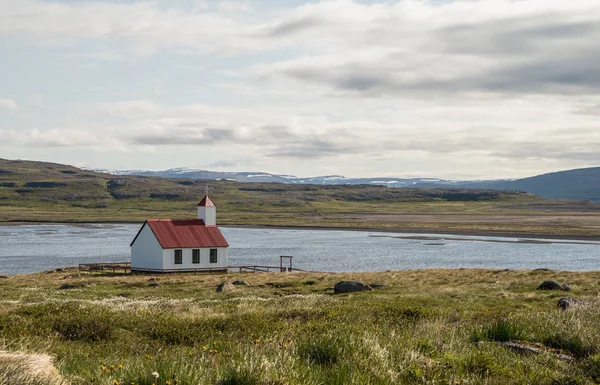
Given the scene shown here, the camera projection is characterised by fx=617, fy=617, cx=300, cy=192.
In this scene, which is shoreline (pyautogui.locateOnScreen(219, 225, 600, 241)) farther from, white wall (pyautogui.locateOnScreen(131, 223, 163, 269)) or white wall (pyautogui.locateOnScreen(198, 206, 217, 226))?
white wall (pyautogui.locateOnScreen(131, 223, 163, 269))

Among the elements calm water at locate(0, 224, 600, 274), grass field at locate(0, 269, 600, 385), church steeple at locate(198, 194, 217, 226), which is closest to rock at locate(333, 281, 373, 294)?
grass field at locate(0, 269, 600, 385)

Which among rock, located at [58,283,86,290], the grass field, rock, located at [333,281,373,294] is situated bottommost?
rock, located at [58,283,86,290]

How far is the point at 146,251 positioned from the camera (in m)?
57.4

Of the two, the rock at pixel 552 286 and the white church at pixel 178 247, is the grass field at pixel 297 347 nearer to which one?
the rock at pixel 552 286

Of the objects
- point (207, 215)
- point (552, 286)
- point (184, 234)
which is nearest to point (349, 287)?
point (552, 286)

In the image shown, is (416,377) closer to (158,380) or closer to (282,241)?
(158,380)

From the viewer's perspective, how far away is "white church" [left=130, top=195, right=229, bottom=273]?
56125mm

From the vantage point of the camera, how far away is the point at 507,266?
65.5 metres

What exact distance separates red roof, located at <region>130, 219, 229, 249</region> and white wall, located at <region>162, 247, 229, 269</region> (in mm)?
520

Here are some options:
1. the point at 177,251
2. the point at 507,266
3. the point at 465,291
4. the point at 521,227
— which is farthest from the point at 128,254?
the point at 521,227

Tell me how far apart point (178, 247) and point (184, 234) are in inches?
73.6

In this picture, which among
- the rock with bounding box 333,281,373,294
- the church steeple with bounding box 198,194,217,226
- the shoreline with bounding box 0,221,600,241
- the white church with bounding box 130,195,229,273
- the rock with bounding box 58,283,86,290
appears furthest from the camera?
the shoreline with bounding box 0,221,600,241

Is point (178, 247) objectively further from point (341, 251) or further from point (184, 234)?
point (341, 251)

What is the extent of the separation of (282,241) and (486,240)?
34.3 metres
